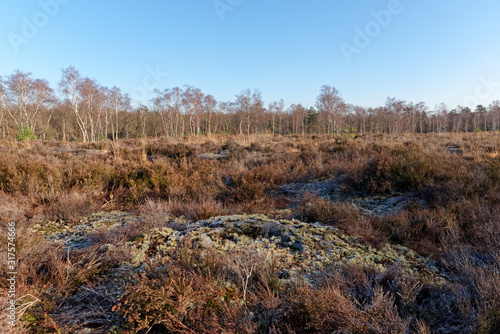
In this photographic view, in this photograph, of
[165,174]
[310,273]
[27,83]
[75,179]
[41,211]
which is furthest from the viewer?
[27,83]

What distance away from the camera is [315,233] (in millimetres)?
2998

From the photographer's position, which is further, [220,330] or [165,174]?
[165,174]

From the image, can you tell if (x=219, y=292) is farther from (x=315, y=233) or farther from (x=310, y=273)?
(x=315, y=233)

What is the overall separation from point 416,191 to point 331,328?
4.39m

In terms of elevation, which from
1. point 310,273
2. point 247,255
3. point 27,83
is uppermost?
point 27,83

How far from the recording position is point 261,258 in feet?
6.97

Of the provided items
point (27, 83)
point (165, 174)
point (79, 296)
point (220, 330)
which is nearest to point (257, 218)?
point (220, 330)

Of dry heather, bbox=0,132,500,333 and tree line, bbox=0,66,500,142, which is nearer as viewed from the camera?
dry heather, bbox=0,132,500,333

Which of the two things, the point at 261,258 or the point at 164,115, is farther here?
the point at 164,115

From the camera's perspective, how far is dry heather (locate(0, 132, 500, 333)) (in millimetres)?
1542

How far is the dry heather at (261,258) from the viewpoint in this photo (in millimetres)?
1542

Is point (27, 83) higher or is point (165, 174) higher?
point (27, 83)

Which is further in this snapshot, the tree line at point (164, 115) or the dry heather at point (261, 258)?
the tree line at point (164, 115)

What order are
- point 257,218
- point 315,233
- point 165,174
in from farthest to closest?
point 165,174 → point 257,218 → point 315,233
